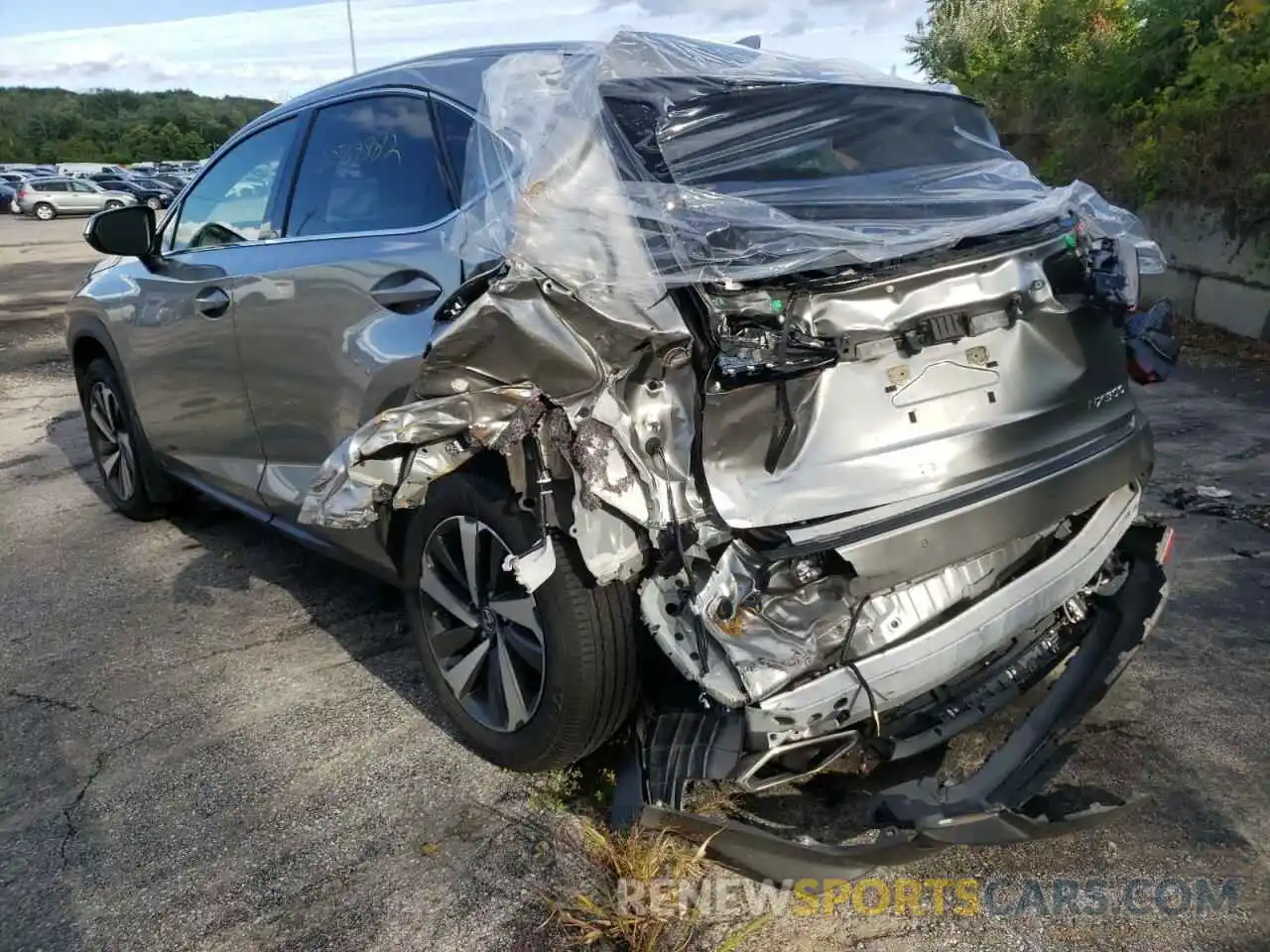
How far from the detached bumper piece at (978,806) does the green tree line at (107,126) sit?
62.3 meters

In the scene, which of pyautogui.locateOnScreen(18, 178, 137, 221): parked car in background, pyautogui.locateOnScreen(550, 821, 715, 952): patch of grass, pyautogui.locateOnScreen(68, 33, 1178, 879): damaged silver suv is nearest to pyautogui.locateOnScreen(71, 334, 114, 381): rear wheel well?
pyautogui.locateOnScreen(68, 33, 1178, 879): damaged silver suv

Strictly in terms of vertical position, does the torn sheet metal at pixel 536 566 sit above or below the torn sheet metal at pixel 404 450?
below

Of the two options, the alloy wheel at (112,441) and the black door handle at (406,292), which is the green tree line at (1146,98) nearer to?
the black door handle at (406,292)

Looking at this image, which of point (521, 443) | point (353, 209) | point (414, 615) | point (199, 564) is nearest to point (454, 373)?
point (521, 443)

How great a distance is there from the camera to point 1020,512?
2.53 m

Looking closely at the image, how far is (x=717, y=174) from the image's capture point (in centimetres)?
259

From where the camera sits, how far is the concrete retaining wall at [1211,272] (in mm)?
7852

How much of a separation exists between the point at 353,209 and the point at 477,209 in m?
0.85

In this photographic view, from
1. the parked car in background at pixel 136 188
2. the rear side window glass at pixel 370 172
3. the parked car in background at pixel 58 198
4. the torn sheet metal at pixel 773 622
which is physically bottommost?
the parked car in background at pixel 136 188

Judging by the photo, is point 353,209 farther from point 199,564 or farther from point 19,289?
point 19,289

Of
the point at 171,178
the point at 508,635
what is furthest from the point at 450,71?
the point at 171,178

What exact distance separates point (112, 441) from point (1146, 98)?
9395mm

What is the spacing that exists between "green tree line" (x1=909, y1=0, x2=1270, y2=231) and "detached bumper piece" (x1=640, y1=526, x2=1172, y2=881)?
21.1ft
